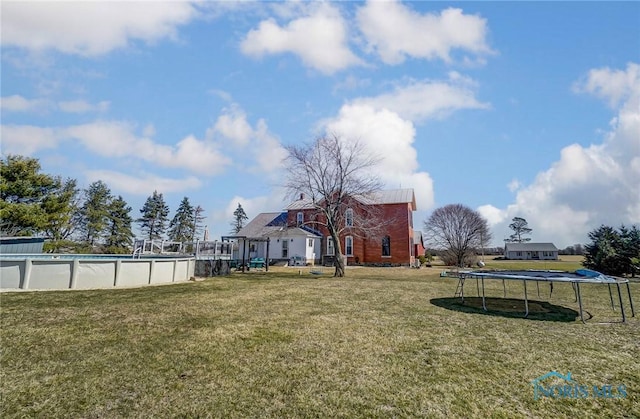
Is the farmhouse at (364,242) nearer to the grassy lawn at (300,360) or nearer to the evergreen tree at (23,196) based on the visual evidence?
the evergreen tree at (23,196)

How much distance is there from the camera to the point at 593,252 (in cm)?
2475

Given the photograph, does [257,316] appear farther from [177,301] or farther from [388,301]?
[388,301]

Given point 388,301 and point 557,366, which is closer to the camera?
point 557,366

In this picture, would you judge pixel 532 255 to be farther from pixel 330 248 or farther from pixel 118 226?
pixel 118 226

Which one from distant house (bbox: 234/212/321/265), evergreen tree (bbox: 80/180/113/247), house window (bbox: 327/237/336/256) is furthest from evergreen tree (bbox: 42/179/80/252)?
house window (bbox: 327/237/336/256)

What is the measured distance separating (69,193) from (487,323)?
119 feet

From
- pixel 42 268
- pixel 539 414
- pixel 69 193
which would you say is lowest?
pixel 539 414

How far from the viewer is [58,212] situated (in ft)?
92.1

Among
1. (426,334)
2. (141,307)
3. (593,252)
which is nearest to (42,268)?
(141,307)

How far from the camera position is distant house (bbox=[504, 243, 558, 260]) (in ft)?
252

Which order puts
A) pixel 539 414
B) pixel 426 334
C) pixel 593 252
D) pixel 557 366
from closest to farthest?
pixel 539 414
pixel 557 366
pixel 426 334
pixel 593 252

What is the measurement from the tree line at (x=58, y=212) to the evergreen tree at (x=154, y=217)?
1576mm

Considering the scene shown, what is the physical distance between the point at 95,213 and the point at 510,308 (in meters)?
46.0

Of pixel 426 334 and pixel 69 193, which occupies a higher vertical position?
pixel 69 193
